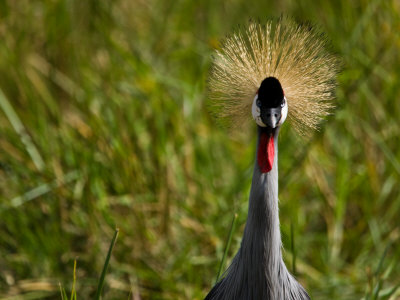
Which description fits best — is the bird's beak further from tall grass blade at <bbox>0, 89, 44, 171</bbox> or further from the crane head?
tall grass blade at <bbox>0, 89, 44, 171</bbox>

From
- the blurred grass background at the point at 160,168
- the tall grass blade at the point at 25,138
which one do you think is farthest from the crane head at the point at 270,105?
the tall grass blade at the point at 25,138

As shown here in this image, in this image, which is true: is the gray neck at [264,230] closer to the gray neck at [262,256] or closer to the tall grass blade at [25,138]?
the gray neck at [262,256]

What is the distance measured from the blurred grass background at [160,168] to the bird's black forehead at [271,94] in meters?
0.75

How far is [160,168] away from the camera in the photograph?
91.9 inches

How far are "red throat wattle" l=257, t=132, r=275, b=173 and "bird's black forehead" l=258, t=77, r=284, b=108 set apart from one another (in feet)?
0.27

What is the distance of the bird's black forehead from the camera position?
4.15 feet

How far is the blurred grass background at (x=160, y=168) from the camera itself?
213 centimetres

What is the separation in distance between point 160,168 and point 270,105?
112cm

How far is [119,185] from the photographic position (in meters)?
2.25

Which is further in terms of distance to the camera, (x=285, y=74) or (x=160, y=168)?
(x=160, y=168)

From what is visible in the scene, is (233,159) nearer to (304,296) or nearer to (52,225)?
(52,225)

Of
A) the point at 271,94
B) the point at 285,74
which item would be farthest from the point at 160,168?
the point at 271,94

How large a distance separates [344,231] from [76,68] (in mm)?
1341

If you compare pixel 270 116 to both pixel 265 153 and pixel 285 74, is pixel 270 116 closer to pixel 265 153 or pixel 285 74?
pixel 265 153
